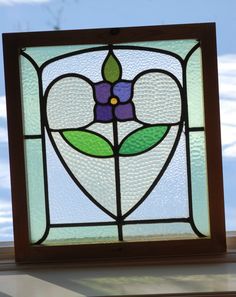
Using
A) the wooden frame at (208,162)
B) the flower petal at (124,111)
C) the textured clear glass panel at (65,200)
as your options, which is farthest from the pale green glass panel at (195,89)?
the textured clear glass panel at (65,200)

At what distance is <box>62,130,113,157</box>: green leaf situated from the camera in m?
1.70

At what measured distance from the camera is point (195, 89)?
170cm

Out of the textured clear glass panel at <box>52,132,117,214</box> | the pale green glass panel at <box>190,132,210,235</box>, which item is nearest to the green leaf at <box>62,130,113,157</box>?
the textured clear glass panel at <box>52,132,117,214</box>

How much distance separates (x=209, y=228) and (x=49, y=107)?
23.2 inches

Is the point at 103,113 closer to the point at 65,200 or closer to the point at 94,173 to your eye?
the point at 94,173

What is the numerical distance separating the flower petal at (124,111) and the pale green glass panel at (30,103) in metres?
0.23

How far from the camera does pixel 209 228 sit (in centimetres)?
169

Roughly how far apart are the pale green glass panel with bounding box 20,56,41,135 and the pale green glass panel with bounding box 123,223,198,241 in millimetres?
401

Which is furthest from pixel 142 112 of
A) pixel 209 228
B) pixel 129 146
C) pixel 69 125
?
pixel 209 228

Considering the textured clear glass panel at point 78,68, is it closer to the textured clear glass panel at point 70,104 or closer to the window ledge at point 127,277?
the textured clear glass panel at point 70,104

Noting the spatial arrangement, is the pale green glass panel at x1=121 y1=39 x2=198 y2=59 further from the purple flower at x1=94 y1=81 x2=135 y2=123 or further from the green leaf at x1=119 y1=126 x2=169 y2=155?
the green leaf at x1=119 y1=126 x2=169 y2=155

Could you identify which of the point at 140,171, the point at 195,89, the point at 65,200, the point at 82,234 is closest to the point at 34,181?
the point at 65,200

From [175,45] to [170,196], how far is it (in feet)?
1.46

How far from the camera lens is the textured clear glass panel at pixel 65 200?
1703 mm
